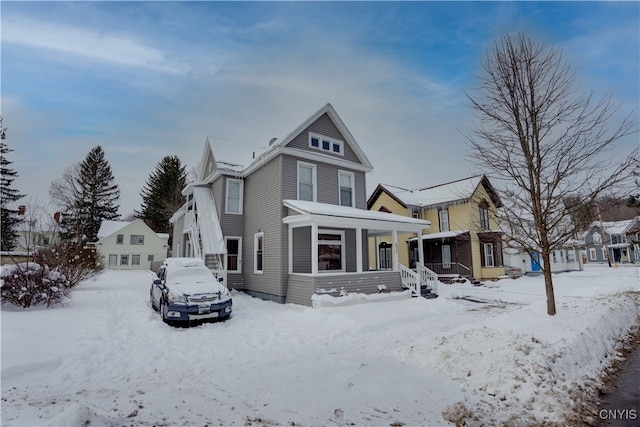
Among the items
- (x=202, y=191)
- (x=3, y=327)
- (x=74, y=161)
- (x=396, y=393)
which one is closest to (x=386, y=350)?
(x=396, y=393)

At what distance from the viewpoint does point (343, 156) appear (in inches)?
662

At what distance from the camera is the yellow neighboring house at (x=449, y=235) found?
77.2 feet

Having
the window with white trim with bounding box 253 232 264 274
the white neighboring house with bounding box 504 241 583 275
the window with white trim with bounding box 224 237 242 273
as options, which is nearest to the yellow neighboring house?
the white neighboring house with bounding box 504 241 583 275

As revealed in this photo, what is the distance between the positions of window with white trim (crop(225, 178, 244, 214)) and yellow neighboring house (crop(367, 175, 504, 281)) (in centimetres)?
1032

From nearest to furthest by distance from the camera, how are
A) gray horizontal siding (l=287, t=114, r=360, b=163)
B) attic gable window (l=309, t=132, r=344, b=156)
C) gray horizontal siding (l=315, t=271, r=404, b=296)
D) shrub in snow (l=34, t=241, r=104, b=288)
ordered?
shrub in snow (l=34, t=241, r=104, b=288) → gray horizontal siding (l=315, t=271, r=404, b=296) → gray horizontal siding (l=287, t=114, r=360, b=163) → attic gable window (l=309, t=132, r=344, b=156)

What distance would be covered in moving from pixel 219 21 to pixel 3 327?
1027 centimetres

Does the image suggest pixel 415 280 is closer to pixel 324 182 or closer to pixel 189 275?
pixel 324 182

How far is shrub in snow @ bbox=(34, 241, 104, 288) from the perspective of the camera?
451 inches

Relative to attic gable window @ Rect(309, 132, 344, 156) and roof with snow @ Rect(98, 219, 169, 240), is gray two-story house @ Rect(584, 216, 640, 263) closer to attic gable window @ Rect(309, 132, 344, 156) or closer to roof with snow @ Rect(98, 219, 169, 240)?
attic gable window @ Rect(309, 132, 344, 156)

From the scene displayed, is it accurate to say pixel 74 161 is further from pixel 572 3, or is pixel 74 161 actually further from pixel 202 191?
pixel 572 3

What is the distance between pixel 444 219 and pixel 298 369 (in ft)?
73.4

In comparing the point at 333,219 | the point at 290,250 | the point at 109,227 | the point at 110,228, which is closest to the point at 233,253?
the point at 290,250

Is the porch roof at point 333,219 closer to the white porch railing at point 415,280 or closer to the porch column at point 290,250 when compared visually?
the porch column at point 290,250

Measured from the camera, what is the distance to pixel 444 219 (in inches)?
1005
